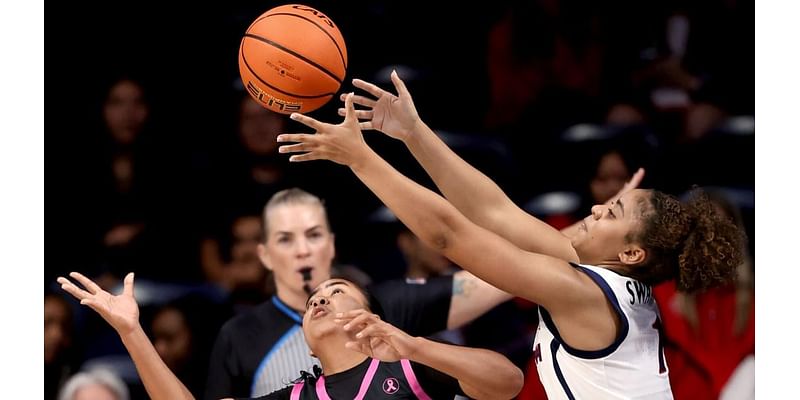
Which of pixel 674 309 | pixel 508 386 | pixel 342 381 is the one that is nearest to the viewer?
pixel 508 386

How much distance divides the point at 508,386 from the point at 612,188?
1.97 m

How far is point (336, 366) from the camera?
3.15 metres

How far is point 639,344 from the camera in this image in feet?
7.98

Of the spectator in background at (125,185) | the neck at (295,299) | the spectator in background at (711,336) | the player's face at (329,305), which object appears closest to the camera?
the player's face at (329,305)

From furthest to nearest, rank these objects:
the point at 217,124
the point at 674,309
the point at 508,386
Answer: the point at 217,124
the point at 674,309
the point at 508,386

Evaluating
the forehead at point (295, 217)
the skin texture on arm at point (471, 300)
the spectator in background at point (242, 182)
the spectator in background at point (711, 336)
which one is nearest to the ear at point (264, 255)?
the forehead at point (295, 217)

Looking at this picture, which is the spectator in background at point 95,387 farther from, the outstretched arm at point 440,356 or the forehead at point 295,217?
the outstretched arm at point 440,356

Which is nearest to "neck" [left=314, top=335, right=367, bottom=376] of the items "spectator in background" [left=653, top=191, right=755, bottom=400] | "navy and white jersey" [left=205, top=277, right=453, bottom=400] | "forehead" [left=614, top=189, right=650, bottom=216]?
"navy and white jersey" [left=205, top=277, right=453, bottom=400]

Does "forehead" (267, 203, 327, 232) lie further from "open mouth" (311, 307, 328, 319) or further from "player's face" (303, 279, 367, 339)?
"open mouth" (311, 307, 328, 319)

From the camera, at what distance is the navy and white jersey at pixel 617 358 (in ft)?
7.79

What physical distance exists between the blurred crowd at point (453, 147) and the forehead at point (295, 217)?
44 cm

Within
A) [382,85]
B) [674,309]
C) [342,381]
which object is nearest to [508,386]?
[342,381]

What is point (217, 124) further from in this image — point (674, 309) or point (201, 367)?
point (674, 309)

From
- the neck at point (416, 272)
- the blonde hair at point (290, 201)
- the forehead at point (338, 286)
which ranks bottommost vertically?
the forehead at point (338, 286)
